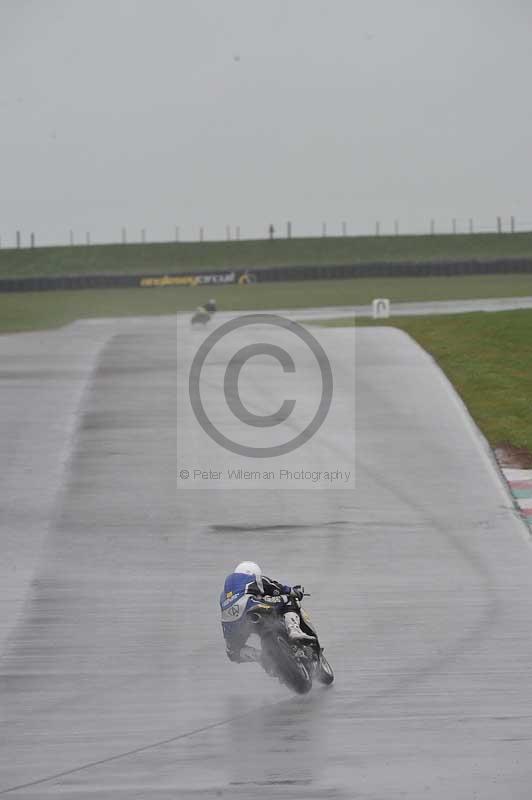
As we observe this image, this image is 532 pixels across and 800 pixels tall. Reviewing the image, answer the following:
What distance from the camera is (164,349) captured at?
3203cm

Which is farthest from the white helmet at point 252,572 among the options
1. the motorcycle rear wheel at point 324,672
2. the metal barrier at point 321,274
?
the metal barrier at point 321,274

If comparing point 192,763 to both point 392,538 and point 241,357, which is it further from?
point 241,357

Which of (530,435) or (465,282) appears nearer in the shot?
(530,435)

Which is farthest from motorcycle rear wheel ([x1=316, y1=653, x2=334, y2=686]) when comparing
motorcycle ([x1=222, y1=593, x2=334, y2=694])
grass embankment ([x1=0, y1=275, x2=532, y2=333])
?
grass embankment ([x1=0, y1=275, x2=532, y2=333])

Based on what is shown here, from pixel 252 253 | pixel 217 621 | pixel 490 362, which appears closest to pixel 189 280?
pixel 252 253

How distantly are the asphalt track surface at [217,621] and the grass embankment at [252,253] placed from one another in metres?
56.5

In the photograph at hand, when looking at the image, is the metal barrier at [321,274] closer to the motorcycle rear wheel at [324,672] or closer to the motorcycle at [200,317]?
the motorcycle at [200,317]

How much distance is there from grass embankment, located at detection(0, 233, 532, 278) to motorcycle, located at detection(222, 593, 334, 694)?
2640 inches

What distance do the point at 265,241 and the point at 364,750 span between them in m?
76.2

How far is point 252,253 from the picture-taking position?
3238 inches

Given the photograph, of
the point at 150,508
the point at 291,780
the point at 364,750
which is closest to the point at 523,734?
the point at 364,750

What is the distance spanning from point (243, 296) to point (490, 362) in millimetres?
32691

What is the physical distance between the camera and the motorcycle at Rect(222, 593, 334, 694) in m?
10.3

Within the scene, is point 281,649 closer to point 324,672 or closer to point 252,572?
point 324,672
